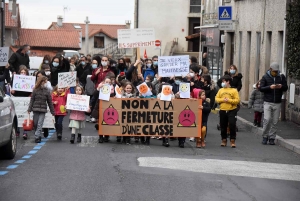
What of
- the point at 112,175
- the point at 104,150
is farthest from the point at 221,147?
the point at 112,175

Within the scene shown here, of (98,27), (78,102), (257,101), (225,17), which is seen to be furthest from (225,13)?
(98,27)

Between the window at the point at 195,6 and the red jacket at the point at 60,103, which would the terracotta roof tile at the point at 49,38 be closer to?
the window at the point at 195,6

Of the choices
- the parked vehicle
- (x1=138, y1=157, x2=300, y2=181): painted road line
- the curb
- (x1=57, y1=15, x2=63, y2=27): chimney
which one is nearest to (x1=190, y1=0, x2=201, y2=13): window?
(x1=57, y1=15, x2=63, y2=27): chimney

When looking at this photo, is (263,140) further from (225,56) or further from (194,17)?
(194,17)

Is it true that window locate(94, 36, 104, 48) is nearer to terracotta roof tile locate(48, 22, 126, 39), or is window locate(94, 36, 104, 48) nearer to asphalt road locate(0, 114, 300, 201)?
terracotta roof tile locate(48, 22, 126, 39)

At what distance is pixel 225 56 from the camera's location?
37.5m

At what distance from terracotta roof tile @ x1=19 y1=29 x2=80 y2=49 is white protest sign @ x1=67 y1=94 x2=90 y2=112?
85.8 meters

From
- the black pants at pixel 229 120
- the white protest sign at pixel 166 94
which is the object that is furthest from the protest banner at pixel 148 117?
the black pants at pixel 229 120

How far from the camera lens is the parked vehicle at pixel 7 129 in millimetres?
13859

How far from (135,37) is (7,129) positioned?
719cm

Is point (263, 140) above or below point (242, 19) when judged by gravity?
below

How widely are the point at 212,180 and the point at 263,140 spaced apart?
6.81m

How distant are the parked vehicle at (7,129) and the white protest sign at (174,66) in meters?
5.09

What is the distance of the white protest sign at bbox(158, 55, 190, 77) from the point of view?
19031mm
